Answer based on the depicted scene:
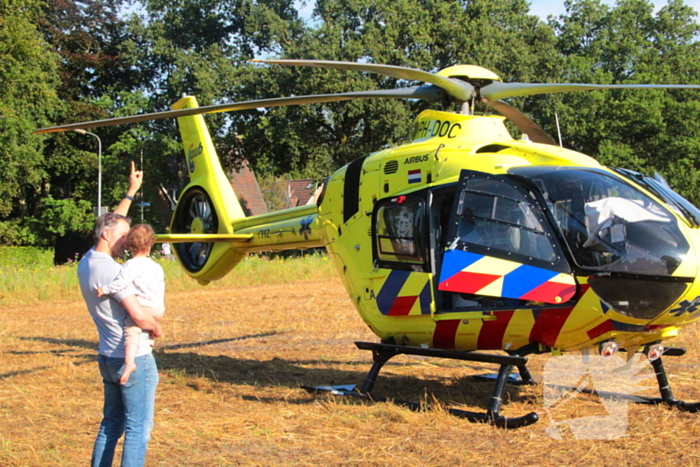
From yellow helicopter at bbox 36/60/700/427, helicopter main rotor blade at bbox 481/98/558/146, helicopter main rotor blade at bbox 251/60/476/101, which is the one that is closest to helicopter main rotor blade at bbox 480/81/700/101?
yellow helicopter at bbox 36/60/700/427

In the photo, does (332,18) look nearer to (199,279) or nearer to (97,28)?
(97,28)

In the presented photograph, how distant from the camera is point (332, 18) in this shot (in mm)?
38875

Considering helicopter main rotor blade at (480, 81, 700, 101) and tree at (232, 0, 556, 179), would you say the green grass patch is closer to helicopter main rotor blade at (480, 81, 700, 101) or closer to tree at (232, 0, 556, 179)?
tree at (232, 0, 556, 179)

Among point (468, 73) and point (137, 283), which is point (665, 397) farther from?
point (137, 283)

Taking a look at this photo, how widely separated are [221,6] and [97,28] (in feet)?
A: 28.5

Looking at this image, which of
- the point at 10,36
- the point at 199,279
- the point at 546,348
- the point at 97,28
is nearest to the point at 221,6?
the point at 97,28

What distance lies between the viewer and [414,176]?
7008 mm

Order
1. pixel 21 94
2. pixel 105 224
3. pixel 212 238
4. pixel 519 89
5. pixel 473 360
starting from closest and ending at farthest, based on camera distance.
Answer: pixel 105 224, pixel 473 360, pixel 519 89, pixel 212 238, pixel 21 94

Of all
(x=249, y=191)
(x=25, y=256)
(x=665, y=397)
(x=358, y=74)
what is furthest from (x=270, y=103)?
(x=249, y=191)

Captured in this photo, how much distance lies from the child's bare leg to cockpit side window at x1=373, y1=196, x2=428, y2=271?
3.27 m

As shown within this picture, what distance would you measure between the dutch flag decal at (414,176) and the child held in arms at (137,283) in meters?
3.23

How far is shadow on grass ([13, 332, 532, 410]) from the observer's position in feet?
24.3

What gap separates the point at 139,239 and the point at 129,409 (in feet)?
3.48

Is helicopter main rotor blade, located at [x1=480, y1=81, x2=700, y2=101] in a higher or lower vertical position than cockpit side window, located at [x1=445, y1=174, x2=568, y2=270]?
higher
